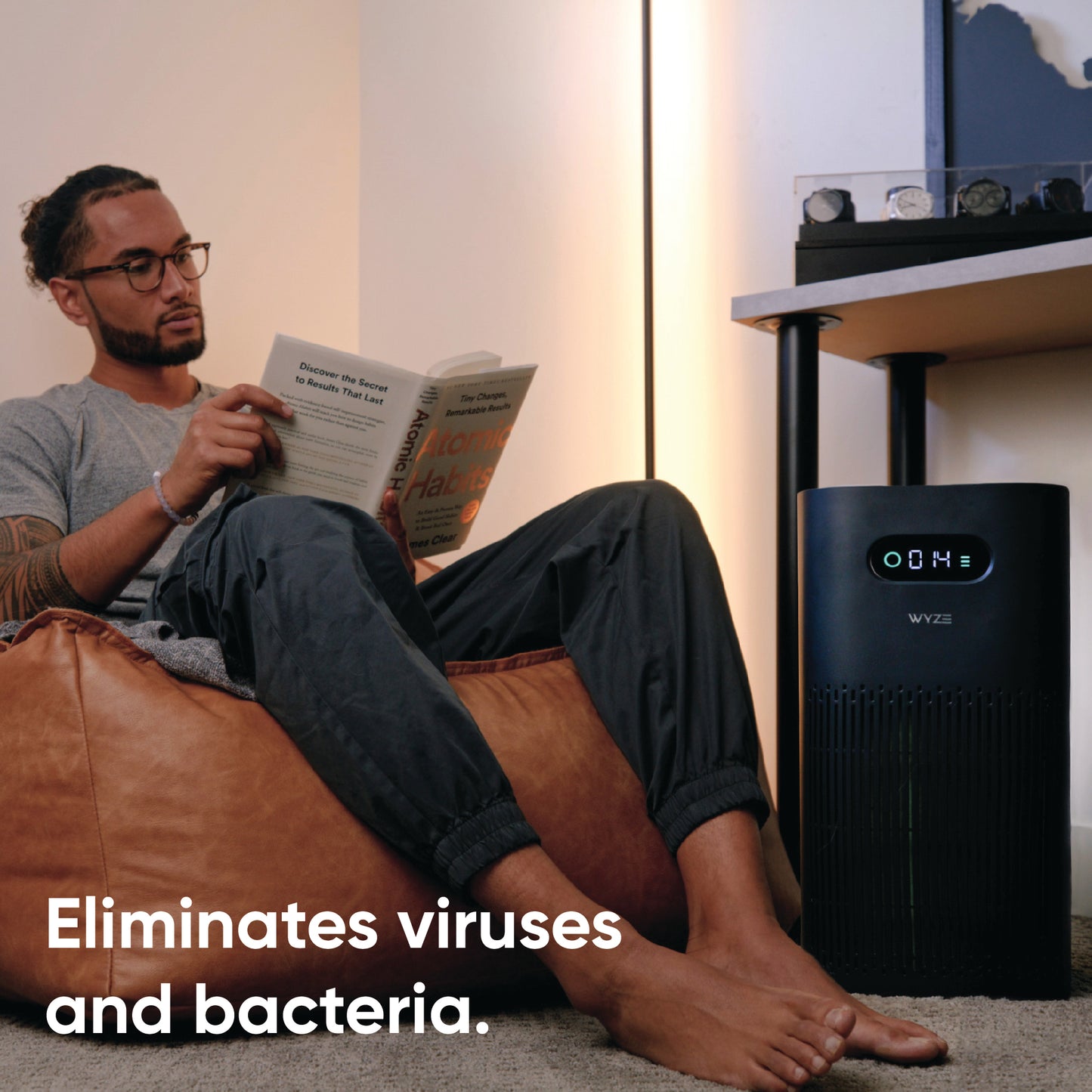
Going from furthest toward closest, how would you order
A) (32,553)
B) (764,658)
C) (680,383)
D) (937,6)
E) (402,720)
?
(680,383) < (764,658) < (937,6) < (32,553) < (402,720)

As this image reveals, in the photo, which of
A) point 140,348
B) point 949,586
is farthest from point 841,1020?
point 140,348

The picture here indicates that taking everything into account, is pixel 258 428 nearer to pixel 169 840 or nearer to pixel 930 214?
pixel 169 840

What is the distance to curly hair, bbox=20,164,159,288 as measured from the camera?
1.62 m

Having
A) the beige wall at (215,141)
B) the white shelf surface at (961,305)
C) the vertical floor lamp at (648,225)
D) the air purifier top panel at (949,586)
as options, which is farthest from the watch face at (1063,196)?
the beige wall at (215,141)

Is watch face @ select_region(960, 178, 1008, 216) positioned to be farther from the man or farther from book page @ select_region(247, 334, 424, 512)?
book page @ select_region(247, 334, 424, 512)

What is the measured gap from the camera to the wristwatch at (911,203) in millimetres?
1349

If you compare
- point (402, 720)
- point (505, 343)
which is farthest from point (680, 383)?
point (402, 720)

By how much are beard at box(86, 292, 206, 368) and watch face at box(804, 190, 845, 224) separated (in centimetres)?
87

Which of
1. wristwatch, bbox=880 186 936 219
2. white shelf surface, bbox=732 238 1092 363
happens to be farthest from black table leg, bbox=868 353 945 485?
wristwatch, bbox=880 186 936 219

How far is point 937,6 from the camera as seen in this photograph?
1.54m

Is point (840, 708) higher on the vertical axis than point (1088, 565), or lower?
lower

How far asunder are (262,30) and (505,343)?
0.76 metres

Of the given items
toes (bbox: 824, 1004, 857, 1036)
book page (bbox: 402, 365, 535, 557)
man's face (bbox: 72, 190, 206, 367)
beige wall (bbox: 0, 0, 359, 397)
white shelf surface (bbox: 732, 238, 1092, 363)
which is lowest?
toes (bbox: 824, 1004, 857, 1036)

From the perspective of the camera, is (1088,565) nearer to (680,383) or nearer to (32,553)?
(680,383)
